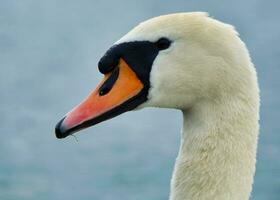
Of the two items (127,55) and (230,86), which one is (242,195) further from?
(127,55)

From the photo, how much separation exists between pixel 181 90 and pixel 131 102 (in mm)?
355

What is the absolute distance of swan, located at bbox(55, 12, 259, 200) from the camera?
5.41 meters

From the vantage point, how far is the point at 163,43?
18.1 feet

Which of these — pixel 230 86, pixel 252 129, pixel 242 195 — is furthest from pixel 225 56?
pixel 242 195

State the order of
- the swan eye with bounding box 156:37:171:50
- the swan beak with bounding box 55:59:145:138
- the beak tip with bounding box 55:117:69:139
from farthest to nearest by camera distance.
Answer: the swan eye with bounding box 156:37:171:50 → the swan beak with bounding box 55:59:145:138 → the beak tip with bounding box 55:117:69:139

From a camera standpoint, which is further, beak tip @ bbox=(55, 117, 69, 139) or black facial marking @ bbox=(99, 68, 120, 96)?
black facial marking @ bbox=(99, 68, 120, 96)

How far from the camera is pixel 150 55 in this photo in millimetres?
5633

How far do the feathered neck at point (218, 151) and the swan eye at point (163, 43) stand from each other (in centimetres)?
47

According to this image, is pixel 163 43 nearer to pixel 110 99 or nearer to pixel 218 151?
pixel 110 99

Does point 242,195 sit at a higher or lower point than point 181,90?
lower

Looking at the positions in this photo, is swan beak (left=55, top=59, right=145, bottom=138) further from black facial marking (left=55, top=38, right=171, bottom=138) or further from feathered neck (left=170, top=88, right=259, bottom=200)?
feathered neck (left=170, top=88, right=259, bottom=200)

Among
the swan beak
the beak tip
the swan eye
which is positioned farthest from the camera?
the swan eye

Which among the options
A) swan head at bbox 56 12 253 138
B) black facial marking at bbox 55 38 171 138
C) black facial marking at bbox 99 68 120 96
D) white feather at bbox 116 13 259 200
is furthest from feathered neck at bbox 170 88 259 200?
black facial marking at bbox 99 68 120 96

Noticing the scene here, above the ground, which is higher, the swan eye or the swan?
the swan eye
